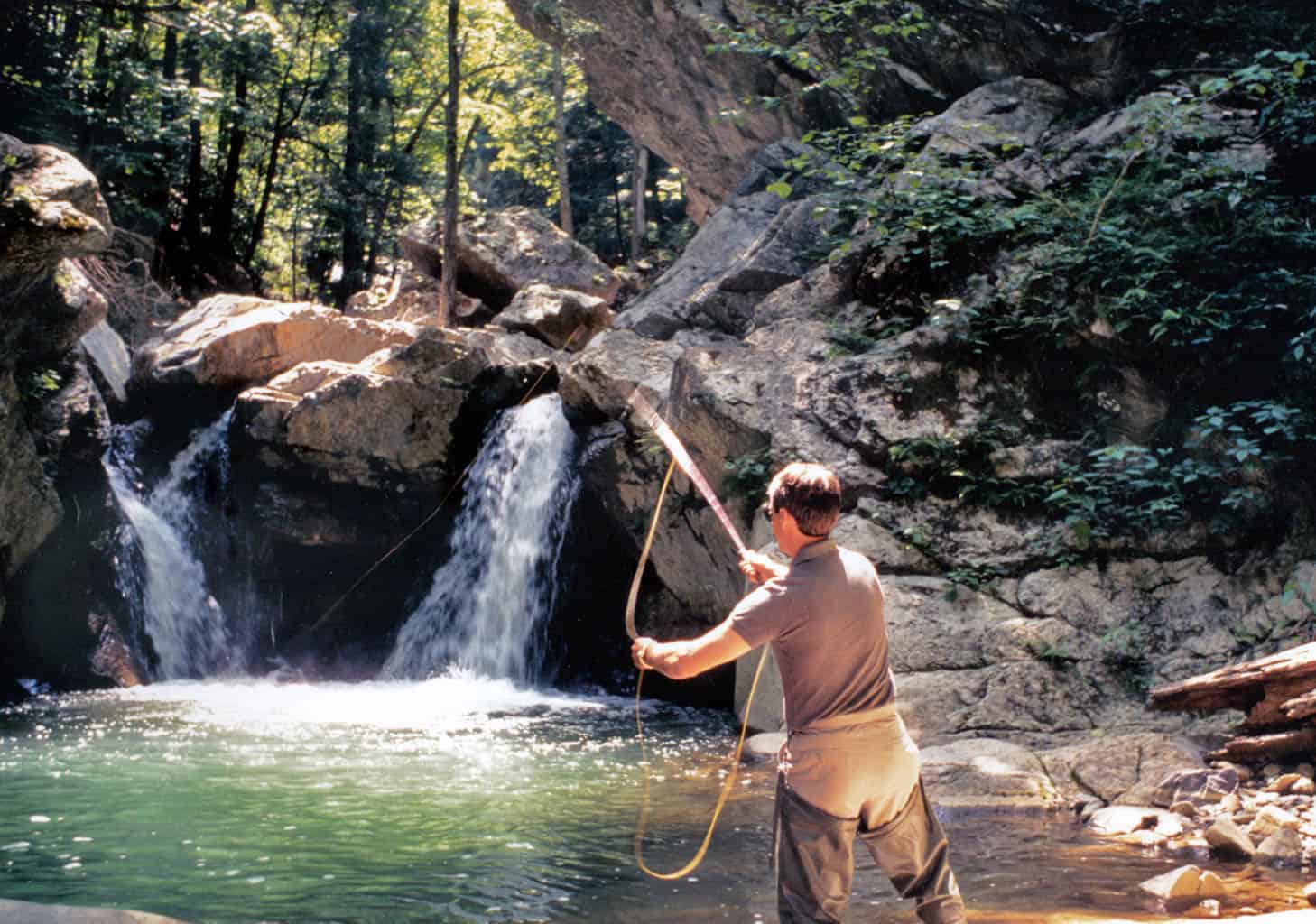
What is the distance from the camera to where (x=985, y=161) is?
11750 millimetres

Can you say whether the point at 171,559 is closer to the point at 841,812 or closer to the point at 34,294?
the point at 34,294

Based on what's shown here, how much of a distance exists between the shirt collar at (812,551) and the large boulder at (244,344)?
12.7 meters

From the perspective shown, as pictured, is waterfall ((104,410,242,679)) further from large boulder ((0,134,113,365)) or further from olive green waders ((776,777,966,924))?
olive green waders ((776,777,966,924))

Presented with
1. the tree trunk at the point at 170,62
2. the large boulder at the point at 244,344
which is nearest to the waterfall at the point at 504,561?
the large boulder at the point at 244,344

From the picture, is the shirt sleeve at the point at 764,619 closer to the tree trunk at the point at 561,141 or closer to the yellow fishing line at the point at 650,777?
the yellow fishing line at the point at 650,777

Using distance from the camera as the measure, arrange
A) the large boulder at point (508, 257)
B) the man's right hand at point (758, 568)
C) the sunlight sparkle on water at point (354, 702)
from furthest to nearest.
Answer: the large boulder at point (508, 257) → the sunlight sparkle on water at point (354, 702) → the man's right hand at point (758, 568)

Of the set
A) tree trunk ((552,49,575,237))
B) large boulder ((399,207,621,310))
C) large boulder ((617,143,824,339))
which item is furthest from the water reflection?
tree trunk ((552,49,575,237))

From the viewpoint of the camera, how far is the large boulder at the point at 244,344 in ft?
47.8

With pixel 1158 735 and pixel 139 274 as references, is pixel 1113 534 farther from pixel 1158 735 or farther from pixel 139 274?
pixel 139 274

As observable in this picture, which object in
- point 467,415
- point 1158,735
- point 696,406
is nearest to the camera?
point 1158,735

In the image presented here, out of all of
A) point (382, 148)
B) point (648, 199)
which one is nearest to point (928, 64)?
point (382, 148)

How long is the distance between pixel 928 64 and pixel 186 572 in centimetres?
1160

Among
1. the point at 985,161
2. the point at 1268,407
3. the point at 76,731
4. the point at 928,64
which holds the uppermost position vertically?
the point at 928,64

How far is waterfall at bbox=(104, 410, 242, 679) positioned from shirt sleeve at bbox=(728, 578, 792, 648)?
11526 mm
